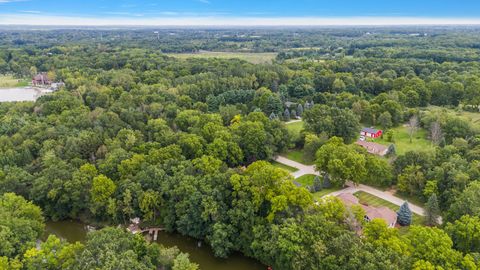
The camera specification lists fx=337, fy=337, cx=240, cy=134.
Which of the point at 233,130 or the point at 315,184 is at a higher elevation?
the point at 233,130

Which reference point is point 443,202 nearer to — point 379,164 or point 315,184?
point 379,164

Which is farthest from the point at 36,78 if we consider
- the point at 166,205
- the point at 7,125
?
the point at 166,205

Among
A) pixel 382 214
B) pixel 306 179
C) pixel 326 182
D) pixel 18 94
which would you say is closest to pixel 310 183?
pixel 306 179

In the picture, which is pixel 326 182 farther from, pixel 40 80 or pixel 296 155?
pixel 40 80

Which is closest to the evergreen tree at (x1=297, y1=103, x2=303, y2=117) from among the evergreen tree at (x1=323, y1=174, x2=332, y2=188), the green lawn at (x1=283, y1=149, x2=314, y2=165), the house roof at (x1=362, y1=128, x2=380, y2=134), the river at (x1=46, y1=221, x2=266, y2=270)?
the house roof at (x1=362, y1=128, x2=380, y2=134)

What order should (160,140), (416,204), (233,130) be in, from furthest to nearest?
(233,130) < (160,140) < (416,204)

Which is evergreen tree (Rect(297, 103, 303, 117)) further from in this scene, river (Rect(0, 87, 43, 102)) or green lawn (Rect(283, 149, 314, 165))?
river (Rect(0, 87, 43, 102))

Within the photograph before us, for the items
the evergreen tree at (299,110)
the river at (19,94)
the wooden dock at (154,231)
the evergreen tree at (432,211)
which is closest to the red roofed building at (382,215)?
the evergreen tree at (432,211)

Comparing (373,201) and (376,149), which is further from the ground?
(376,149)
